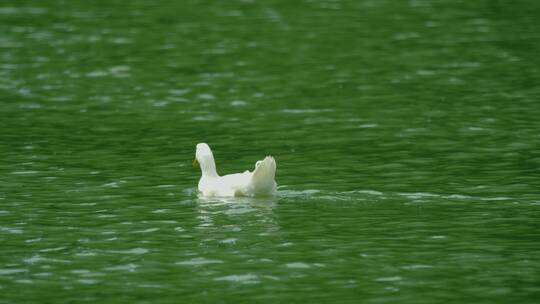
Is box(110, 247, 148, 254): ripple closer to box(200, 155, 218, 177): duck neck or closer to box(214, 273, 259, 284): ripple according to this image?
box(214, 273, 259, 284): ripple

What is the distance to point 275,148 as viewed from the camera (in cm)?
2909

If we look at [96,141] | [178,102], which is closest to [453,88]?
[178,102]

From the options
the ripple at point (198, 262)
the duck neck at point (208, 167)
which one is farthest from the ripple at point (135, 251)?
the duck neck at point (208, 167)

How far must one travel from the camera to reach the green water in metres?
19.0

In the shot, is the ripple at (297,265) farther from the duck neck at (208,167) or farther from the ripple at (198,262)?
the duck neck at (208,167)

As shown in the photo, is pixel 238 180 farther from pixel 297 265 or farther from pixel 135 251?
pixel 297 265

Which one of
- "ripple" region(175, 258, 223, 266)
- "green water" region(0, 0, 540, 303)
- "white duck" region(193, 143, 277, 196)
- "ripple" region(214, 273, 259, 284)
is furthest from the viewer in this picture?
"white duck" region(193, 143, 277, 196)

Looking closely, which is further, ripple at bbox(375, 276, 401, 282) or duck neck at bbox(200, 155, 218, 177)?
duck neck at bbox(200, 155, 218, 177)

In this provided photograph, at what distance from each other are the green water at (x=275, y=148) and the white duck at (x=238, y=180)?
0.91 feet

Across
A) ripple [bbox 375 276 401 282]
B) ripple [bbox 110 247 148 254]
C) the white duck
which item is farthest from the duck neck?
ripple [bbox 375 276 401 282]

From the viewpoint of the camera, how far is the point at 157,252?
2045cm

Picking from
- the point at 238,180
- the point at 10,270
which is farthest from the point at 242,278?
the point at 238,180

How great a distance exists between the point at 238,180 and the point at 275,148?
5.62 meters

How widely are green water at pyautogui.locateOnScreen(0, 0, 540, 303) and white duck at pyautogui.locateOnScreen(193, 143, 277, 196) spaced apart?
278mm
